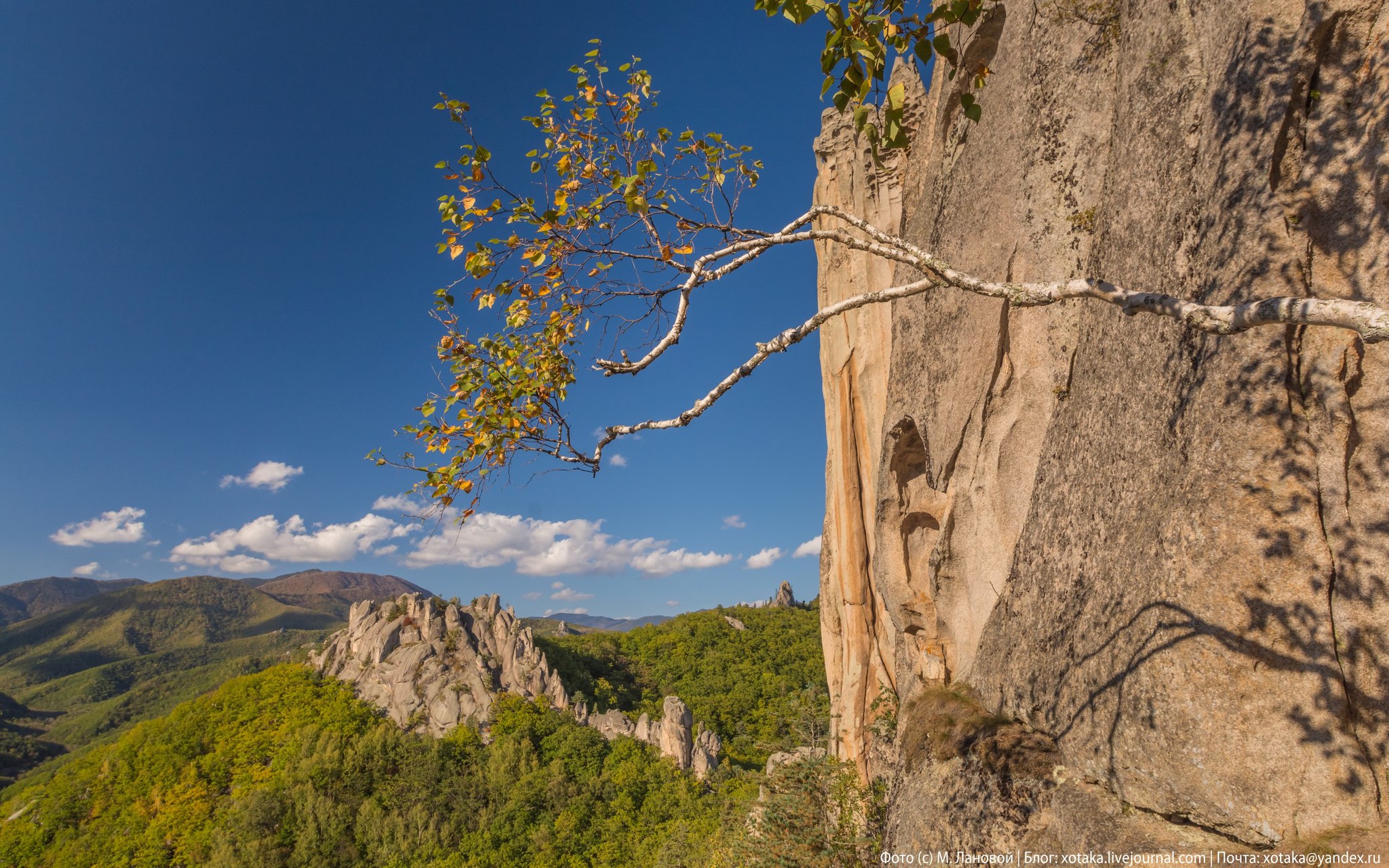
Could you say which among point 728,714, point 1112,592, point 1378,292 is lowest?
point 728,714

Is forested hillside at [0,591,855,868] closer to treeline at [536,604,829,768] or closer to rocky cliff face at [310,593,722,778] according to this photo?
rocky cliff face at [310,593,722,778]

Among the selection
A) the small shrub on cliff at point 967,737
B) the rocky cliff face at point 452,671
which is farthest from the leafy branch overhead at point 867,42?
the rocky cliff face at point 452,671

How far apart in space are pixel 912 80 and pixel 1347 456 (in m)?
11.1

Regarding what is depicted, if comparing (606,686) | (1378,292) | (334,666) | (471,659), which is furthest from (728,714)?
(1378,292)

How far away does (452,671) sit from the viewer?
63.3m

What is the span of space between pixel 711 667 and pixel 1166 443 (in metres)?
88.7

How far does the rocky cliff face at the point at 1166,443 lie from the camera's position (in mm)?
3799

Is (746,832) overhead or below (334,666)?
overhead

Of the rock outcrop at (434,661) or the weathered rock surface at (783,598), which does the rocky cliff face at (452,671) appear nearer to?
the rock outcrop at (434,661)

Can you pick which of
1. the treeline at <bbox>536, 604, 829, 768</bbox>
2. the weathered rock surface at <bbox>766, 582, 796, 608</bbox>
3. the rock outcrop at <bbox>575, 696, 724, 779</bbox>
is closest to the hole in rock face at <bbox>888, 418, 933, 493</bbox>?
the rock outcrop at <bbox>575, 696, 724, 779</bbox>

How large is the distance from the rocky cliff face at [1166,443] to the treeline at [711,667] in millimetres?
60788

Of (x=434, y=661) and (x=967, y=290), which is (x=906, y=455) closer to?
(x=967, y=290)

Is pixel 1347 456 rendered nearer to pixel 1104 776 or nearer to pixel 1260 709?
pixel 1260 709

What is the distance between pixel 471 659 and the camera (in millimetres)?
64875
